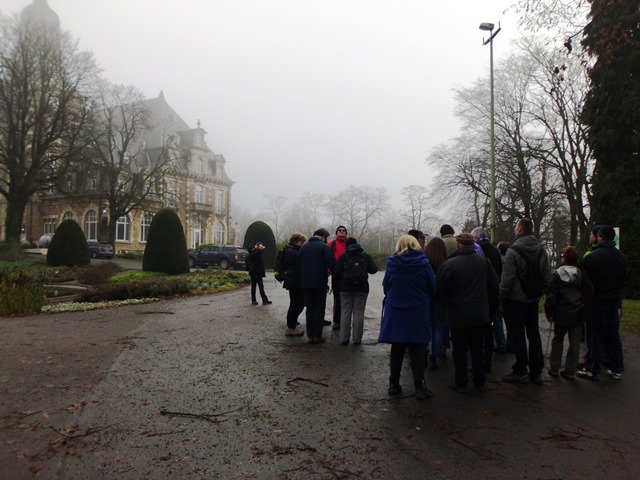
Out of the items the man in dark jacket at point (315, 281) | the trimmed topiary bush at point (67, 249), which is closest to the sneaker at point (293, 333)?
the man in dark jacket at point (315, 281)

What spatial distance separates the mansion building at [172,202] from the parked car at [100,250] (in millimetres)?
4756

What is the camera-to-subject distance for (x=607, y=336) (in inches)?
249

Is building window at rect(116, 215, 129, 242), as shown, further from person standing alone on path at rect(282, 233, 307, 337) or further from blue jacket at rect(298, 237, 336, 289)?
blue jacket at rect(298, 237, 336, 289)

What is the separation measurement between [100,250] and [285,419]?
41978 mm

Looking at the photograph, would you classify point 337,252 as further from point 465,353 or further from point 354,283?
point 465,353

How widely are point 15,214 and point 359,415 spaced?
34894mm

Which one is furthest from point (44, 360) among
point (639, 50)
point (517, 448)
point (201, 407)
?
point (639, 50)

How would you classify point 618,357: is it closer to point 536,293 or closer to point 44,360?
point 536,293

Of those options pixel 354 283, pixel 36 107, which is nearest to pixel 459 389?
pixel 354 283

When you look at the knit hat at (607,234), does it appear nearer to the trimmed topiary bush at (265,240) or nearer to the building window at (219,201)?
the trimmed topiary bush at (265,240)

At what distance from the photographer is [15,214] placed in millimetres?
32375

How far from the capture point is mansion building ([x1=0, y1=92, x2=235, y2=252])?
167 ft

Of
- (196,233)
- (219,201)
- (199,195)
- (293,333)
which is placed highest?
(199,195)

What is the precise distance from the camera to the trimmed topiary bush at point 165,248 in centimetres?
2388
